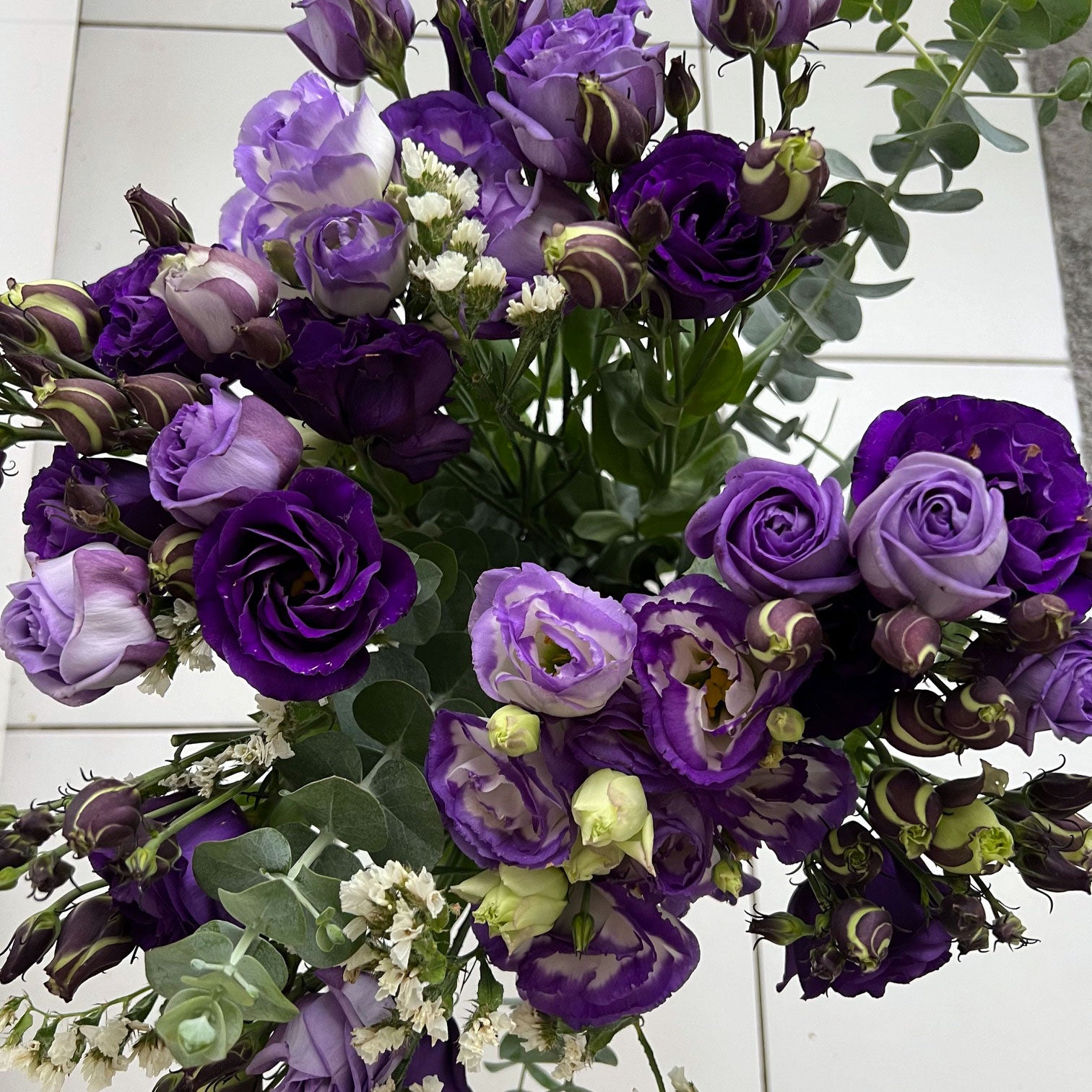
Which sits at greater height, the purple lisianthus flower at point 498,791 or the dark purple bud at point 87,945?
the purple lisianthus flower at point 498,791

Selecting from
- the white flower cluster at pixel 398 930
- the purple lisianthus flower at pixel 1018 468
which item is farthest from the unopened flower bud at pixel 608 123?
the white flower cluster at pixel 398 930

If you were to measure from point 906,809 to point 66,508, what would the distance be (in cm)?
26

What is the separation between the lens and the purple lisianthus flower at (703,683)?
287 millimetres

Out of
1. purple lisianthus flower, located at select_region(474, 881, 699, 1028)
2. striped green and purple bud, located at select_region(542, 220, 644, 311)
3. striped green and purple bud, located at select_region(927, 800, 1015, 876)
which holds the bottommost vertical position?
purple lisianthus flower, located at select_region(474, 881, 699, 1028)

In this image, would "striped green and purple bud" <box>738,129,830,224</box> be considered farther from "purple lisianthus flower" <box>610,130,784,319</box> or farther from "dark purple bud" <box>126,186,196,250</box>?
"dark purple bud" <box>126,186,196,250</box>

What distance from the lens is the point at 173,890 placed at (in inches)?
12.8

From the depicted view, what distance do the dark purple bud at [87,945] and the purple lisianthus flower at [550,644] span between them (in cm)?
14

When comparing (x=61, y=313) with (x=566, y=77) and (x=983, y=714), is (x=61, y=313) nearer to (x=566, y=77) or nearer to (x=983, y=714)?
(x=566, y=77)

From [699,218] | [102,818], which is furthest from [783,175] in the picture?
[102,818]

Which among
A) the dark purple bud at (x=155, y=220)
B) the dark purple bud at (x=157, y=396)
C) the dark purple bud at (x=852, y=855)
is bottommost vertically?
the dark purple bud at (x=852, y=855)

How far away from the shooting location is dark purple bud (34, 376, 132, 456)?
1.00 ft

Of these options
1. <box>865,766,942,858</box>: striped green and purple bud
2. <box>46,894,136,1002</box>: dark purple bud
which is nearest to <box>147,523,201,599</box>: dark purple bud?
<box>46,894,136,1002</box>: dark purple bud

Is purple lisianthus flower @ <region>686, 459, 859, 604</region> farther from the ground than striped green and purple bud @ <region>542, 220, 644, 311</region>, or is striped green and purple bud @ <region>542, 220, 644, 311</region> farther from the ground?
striped green and purple bud @ <region>542, 220, 644, 311</region>

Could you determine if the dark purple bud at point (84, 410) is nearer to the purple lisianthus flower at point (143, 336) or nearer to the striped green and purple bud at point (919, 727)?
the purple lisianthus flower at point (143, 336)
